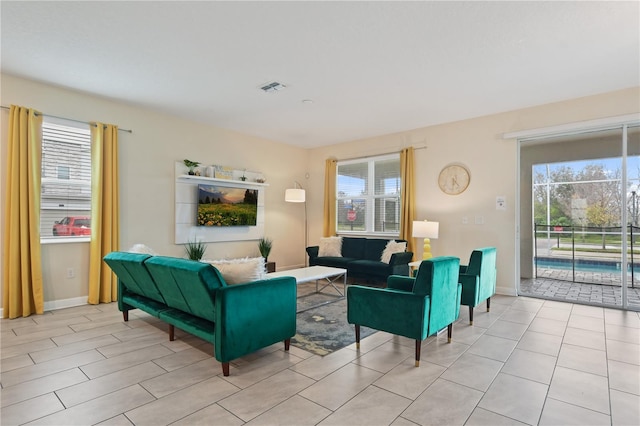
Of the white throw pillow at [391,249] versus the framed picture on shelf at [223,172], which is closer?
the white throw pillow at [391,249]

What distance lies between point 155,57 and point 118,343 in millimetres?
2864

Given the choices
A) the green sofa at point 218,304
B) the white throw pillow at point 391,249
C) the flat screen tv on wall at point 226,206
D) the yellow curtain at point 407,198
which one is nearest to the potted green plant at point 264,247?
the flat screen tv on wall at point 226,206

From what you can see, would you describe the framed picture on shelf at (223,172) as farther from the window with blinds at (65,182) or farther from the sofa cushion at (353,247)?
the sofa cushion at (353,247)

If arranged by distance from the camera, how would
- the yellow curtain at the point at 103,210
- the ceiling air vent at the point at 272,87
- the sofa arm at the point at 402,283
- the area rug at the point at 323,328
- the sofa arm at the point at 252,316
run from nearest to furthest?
the sofa arm at the point at 252,316
the area rug at the point at 323,328
the sofa arm at the point at 402,283
the ceiling air vent at the point at 272,87
the yellow curtain at the point at 103,210

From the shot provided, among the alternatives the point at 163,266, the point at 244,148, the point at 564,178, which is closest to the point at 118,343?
the point at 163,266

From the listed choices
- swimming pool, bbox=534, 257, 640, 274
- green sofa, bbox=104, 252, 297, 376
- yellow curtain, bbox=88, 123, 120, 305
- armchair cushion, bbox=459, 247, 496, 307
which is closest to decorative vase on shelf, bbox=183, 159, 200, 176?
yellow curtain, bbox=88, 123, 120, 305

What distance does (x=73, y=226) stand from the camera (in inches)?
177

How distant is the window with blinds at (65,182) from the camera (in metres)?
4.28

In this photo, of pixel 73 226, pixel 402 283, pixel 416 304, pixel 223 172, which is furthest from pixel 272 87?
pixel 73 226

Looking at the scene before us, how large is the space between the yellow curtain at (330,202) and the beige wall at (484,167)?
1.58 m

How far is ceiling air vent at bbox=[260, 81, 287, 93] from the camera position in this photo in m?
4.12

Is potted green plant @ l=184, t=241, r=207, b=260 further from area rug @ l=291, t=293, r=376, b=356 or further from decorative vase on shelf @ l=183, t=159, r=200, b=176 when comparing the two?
area rug @ l=291, t=293, r=376, b=356

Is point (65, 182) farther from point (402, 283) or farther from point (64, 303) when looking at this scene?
point (402, 283)

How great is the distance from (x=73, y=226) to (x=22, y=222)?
0.58 m
